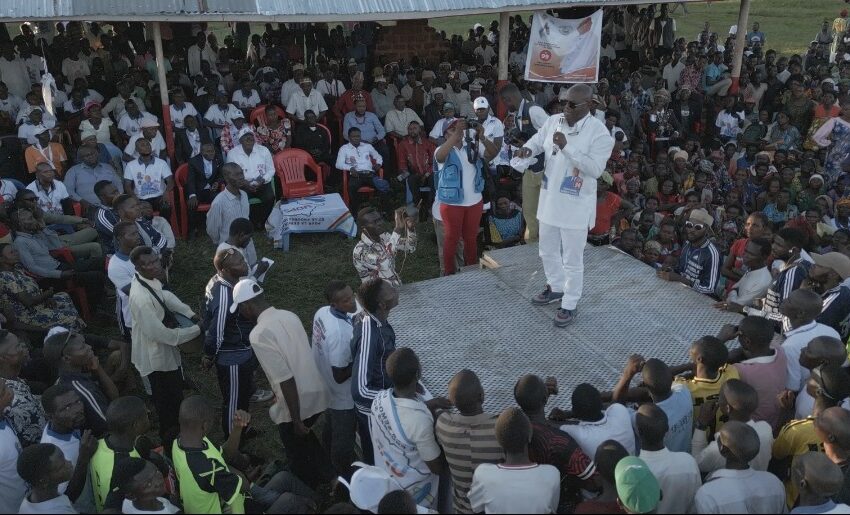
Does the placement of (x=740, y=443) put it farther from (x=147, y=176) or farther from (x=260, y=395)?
(x=147, y=176)

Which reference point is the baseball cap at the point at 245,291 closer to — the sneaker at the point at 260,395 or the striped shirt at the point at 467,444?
the striped shirt at the point at 467,444

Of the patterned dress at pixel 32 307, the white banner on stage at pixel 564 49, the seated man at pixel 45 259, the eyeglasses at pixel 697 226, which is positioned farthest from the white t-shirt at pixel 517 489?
the white banner on stage at pixel 564 49

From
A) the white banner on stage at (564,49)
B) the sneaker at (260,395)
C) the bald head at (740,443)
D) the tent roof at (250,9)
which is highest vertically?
the tent roof at (250,9)

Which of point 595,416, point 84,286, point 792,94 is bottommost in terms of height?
point 84,286

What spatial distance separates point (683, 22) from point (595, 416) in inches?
1151

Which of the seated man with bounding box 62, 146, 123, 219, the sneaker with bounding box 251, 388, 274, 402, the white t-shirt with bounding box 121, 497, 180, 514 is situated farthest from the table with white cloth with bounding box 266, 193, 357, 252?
the white t-shirt with bounding box 121, 497, 180, 514

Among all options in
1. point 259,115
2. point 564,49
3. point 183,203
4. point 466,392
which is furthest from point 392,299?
point 564,49

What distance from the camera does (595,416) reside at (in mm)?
4031

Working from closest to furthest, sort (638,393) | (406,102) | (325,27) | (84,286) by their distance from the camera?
(638,393) → (84,286) → (406,102) → (325,27)

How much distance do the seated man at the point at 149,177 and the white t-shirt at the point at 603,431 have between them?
21.8 ft

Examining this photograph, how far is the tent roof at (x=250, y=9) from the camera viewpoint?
898cm

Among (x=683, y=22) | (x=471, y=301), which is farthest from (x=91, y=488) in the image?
(x=683, y=22)

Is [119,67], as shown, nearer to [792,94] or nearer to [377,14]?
[377,14]

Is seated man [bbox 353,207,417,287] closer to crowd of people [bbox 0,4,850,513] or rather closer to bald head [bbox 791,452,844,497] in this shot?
crowd of people [bbox 0,4,850,513]
